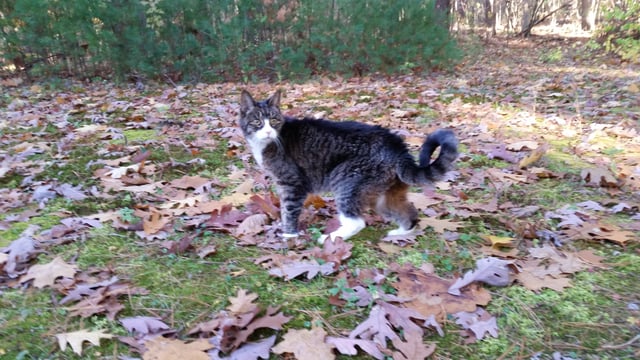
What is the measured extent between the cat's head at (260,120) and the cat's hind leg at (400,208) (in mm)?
1043

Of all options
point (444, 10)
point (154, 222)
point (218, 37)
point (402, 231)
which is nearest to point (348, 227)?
point (402, 231)

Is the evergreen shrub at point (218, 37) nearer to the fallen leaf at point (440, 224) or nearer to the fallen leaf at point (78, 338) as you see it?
the fallen leaf at point (440, 224)

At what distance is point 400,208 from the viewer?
321cm

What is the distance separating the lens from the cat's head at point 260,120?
3.45m

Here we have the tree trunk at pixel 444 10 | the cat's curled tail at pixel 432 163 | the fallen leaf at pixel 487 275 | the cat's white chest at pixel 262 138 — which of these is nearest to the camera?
the fallen leaf at pixel 487 275

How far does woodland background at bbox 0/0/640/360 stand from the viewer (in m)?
2.11

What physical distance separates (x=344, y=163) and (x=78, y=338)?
2.05m

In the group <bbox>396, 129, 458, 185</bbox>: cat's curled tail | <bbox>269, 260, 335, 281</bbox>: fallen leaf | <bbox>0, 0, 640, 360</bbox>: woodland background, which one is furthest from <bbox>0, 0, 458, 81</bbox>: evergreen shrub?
<bbox>269, 260, 335, 281</bbox>: fallen leaf

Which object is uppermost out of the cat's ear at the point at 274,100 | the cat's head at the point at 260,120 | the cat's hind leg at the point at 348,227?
the cat's ear at the point at 274,100

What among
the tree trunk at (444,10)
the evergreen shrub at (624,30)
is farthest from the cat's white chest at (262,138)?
the evergreen shrub at (624,30)

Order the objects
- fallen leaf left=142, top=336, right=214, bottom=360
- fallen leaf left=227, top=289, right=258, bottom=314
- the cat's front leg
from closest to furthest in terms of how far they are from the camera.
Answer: fallen leaf left=142, top=336, right=214, bottom=360 → fallen leaf left=227, top=289, right=258, bottom=314 → the cat's front leg

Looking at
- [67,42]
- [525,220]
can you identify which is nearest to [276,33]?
[67,42]

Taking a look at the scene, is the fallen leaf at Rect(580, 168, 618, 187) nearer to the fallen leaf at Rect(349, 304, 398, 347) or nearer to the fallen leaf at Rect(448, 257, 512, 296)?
the fallen leaf at Rect(448, 257, 512, 296)

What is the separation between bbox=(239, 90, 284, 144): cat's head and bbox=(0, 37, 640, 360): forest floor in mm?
545
